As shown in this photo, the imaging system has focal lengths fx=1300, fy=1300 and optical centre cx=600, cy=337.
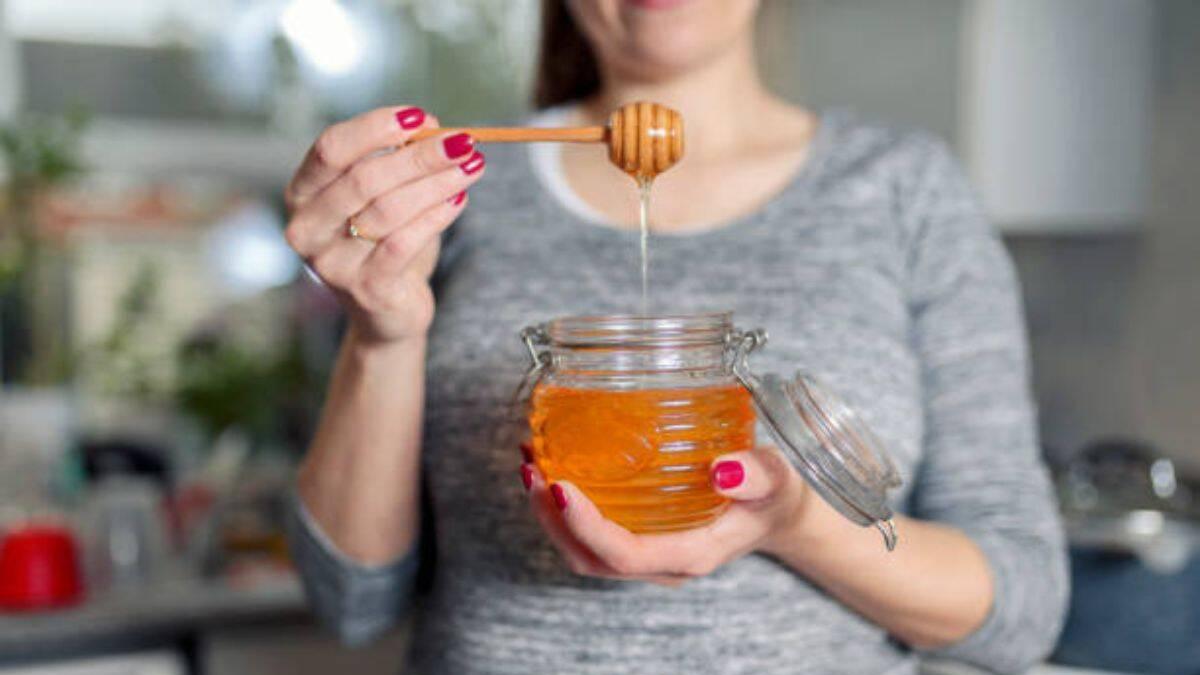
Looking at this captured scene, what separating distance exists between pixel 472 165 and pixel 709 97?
377 mm

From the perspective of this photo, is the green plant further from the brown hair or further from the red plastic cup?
the brown hair

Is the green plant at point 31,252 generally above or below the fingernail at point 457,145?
below

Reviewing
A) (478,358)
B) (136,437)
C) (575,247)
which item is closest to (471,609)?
(478,358)

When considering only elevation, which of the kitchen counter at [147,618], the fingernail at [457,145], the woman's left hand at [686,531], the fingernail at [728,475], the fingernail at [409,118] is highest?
the fingernail at [409,118]

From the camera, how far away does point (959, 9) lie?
2.05m

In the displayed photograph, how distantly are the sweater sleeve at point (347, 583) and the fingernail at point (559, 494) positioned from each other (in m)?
0.34

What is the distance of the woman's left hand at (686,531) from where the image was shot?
74 centimetres

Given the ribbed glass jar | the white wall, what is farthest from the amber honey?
the white wall

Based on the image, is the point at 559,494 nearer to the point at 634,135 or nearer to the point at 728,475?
the point at 728,475

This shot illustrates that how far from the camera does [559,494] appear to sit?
0.75 metres

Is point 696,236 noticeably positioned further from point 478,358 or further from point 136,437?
point 136,437

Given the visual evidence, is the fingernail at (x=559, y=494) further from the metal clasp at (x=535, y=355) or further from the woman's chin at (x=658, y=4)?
the woman's chin at (x=658, y=4)

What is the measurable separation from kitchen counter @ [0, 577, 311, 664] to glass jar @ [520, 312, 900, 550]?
1089 mm

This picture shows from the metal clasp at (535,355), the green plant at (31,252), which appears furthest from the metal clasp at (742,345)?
the green plant at (31,252)
